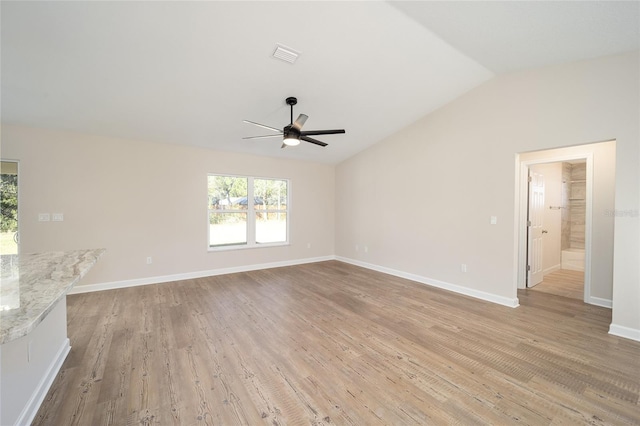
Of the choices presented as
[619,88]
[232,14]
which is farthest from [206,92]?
[619,88]

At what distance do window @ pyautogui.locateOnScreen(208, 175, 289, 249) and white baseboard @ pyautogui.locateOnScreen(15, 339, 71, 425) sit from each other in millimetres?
3130

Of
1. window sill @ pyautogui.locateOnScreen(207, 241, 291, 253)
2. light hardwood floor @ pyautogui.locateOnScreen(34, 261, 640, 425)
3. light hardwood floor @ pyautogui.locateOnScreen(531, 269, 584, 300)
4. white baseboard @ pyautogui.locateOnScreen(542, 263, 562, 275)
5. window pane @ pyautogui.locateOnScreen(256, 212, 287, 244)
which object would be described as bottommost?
light hardwood floor @ pyautogui.locateOnScreen(34, 261, 640, 425)

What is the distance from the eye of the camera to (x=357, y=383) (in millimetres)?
2057

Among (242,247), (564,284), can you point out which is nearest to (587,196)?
(564,284)

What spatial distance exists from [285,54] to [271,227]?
13.1 ft

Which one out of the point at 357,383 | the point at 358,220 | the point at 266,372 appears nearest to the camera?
the point at 357,383

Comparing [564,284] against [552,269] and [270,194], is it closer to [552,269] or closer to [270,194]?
[552,269]

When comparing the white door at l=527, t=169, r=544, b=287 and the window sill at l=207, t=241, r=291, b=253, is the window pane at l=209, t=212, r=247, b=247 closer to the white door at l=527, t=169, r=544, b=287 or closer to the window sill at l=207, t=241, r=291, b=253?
the window sill at l=207, t=241, r=291, b=253

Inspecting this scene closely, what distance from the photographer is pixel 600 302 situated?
371 centimetres

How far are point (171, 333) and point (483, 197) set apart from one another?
4.57 meters

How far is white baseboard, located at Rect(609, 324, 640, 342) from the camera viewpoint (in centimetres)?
275

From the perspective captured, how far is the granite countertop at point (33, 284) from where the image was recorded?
100 cm

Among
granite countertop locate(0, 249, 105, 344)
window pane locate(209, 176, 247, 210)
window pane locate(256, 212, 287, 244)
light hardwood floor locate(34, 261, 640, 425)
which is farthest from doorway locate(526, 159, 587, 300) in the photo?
granite countertop locate(0, 249, 105, 344)

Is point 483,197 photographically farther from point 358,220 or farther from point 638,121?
point 358,220
